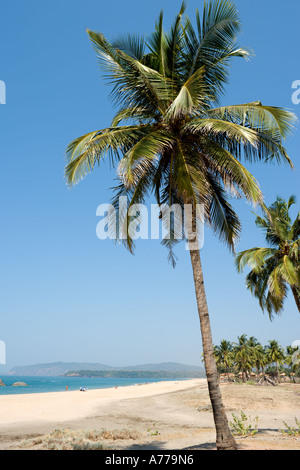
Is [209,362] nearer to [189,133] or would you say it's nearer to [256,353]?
[189,133]

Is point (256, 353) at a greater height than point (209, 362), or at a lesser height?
lesser

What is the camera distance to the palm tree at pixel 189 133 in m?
9.07

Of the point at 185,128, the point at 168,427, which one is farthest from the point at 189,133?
the point at 168,427

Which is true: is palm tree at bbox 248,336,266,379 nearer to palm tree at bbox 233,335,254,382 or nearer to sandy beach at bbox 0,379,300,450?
palm tree at bbox 233,335,254,382

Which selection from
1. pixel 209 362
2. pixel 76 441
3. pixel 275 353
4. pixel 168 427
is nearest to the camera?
pixel 209 362

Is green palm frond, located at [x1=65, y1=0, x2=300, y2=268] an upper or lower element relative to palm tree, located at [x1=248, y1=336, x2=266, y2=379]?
upper

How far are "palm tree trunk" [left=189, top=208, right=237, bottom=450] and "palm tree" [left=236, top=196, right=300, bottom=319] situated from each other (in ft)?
27.1

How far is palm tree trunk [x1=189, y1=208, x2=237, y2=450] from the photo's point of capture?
27.4ft

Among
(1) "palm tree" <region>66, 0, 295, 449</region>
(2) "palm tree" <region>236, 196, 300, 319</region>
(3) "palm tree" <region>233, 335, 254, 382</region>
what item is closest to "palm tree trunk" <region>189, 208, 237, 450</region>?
(1) "palm tree" <region>66, 0, 295, 449</region>

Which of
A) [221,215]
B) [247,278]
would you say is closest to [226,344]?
[247,278]

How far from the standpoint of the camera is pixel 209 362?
8805 mm

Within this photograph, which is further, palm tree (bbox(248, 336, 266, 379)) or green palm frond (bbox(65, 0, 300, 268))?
palm tree (bbox(248, 336, 266, 379))

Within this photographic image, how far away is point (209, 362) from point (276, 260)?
10.9 metres

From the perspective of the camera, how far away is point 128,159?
8766mm
